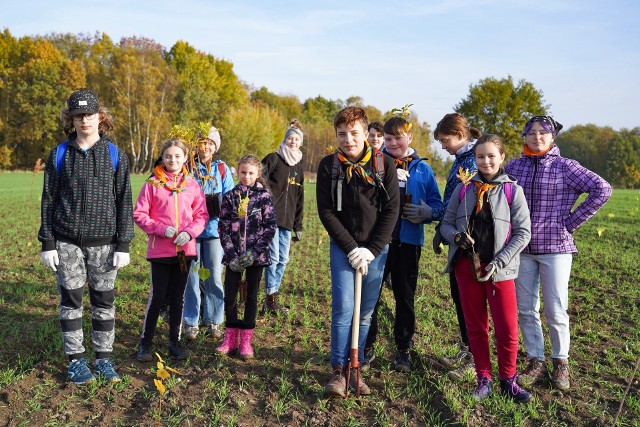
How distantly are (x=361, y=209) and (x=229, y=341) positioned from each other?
1.98 m

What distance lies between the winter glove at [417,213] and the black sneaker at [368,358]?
1.29 meters

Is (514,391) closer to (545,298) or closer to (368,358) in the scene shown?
(545,298)

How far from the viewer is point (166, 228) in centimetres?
489

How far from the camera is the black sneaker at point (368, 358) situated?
475cm

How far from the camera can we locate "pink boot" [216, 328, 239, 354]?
17.0 feet

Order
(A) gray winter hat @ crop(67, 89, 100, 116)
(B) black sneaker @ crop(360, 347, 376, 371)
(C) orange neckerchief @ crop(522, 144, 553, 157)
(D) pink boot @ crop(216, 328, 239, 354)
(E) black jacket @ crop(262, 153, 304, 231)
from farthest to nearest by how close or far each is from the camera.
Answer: (E) black jacket @ crop(262, 153, 304, 231) < (D) pink boot @ crop(216, 328, 239, 354) < (B) black sneaker @ crop(360, 347, 376, 371) < (C) orange neckerchief @ crop(522, 144, 553, 157) < (A) gray winter hat @ crop(67, 89, 100, 116)

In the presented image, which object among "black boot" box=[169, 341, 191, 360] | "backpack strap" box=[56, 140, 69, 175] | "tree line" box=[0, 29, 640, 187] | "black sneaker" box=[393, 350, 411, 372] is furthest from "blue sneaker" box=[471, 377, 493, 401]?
"tree line" box=[0, 29, 640, 187]

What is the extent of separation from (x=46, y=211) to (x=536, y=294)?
13.6 ft

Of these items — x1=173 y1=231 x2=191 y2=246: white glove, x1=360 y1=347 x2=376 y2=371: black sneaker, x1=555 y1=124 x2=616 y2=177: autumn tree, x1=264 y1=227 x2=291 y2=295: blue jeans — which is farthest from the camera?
x1=555 y1=124 x2=616 y2=177: autumn tree

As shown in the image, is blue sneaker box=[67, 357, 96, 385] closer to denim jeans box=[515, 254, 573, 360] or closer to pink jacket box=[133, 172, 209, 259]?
pink jacket box=[133, 172, 209, 259]

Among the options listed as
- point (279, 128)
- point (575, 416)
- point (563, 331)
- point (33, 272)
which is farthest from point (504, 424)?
point (279, 128)

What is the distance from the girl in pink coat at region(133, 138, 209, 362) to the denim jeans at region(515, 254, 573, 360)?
2949mm

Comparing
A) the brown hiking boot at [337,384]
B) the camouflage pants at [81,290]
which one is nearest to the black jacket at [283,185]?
the camouflage pants at [81,290]

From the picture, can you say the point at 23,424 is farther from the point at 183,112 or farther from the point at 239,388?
the point at 183,112
